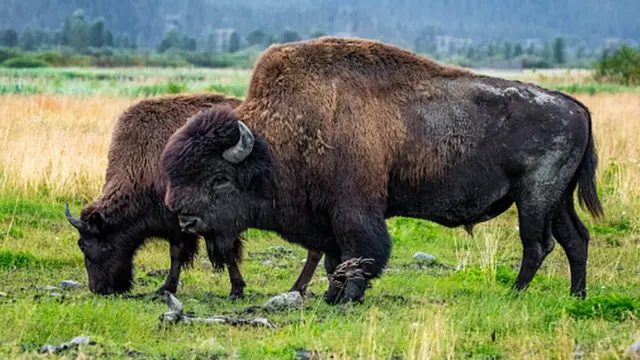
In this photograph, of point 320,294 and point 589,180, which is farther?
point 320,294

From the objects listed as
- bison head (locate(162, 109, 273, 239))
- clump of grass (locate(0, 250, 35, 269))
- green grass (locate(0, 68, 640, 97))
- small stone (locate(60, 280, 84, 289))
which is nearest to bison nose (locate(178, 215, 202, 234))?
bison head (locate(162, 109, 273, 239))

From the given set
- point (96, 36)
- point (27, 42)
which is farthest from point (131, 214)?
point (27, 42)

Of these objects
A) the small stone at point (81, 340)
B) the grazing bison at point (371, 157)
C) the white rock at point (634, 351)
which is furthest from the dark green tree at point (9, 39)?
the white rock at point (634, 351)

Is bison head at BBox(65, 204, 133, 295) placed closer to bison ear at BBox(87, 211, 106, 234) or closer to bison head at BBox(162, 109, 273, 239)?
bison ear at BBox(87, 211, 106, 234)

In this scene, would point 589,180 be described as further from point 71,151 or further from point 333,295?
point 71,151

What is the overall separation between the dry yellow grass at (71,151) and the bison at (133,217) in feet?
13.9

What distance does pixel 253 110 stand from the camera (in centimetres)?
987

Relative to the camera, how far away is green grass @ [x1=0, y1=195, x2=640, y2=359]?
738 cm

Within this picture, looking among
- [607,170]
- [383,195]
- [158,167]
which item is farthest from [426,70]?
[607,170]

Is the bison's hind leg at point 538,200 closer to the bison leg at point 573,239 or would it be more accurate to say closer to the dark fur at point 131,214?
the bison leg at point 573,239

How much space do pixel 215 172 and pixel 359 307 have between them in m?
1.71

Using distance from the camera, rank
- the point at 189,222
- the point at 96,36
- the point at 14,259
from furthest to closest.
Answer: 1. the point at 96,36
2. the point at 14,259
3. the point at 189,222

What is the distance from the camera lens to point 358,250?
9594mm

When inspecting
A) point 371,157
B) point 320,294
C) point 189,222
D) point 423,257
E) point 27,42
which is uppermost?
point 371,157
